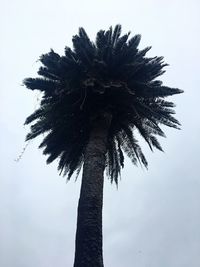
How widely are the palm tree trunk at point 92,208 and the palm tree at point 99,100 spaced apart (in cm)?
6

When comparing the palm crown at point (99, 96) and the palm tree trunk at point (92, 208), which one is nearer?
the palm tree trunk at point (92, 208)

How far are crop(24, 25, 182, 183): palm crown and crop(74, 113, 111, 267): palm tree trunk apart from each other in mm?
1628

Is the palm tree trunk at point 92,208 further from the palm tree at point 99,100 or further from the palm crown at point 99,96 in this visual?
the palm crown at point 99,96

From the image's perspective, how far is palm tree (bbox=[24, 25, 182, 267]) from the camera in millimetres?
18594

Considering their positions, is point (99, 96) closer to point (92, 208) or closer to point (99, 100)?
point (99, 100)

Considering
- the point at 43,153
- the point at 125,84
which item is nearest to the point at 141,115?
the point at 125,84

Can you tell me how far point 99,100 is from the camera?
19156 millimetres

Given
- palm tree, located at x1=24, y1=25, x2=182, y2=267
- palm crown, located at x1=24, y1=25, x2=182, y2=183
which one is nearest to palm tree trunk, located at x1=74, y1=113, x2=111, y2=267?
palm tree, located at x1=24, y1=25, x2=182, y2=267

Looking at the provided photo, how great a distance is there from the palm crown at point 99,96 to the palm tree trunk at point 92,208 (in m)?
1.63

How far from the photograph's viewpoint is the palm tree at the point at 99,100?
18.6 metres

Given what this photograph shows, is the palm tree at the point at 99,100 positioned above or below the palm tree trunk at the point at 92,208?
above

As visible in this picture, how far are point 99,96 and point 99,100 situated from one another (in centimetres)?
18

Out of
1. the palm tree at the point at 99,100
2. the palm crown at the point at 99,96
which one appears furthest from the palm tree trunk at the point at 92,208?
the palm crown at the point at 99,96

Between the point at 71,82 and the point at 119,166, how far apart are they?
16.9 feet
